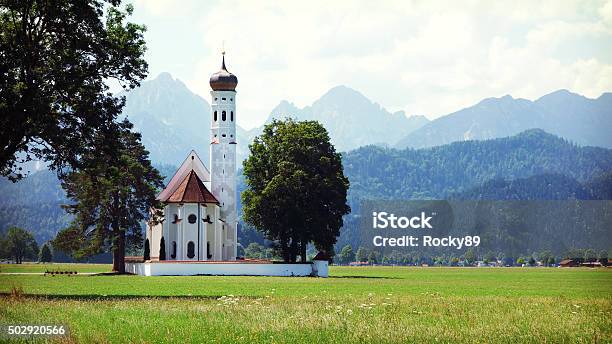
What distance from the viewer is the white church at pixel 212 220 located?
84188 millimetres

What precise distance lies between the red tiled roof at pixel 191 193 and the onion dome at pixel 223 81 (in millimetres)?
13926

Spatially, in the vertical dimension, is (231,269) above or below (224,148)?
below

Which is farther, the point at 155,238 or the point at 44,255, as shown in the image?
the point at 44,255

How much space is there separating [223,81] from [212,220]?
61.0 ft

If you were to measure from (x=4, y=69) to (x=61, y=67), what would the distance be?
2.63 m

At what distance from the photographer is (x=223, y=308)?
1103 inches

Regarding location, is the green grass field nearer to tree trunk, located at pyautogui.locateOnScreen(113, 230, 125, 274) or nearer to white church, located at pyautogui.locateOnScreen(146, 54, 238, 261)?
tree trunk, located at pyautogui.locateOnScreen(113, 230, 125, 274)

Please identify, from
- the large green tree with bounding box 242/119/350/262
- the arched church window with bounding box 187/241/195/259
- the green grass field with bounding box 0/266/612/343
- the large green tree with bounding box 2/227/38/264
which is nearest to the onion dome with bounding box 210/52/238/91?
the arched church window with bounding box 187/241/195/259

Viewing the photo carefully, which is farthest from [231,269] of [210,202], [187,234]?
[210,202]

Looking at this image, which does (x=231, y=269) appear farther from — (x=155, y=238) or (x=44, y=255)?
(x=44, y=255)

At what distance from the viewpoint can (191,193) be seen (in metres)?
104

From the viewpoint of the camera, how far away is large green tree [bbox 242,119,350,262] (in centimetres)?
8306

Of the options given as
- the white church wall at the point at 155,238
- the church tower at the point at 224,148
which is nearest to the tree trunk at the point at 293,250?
the church tower at the point at 224,148

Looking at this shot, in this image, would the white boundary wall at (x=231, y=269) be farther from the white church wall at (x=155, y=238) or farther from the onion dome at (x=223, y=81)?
the onion dome at (x=223, y=81)
